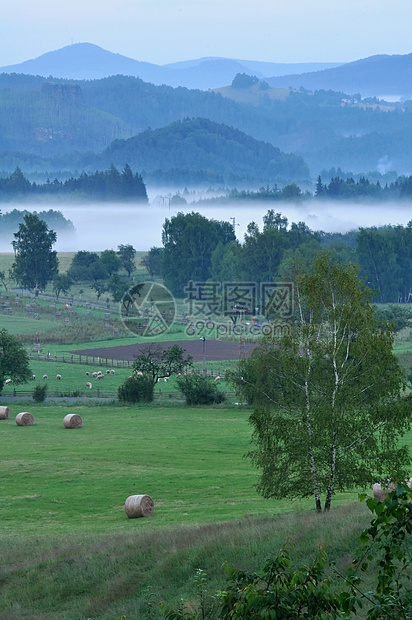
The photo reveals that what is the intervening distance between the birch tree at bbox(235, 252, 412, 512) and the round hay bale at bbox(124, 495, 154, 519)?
6.54 m

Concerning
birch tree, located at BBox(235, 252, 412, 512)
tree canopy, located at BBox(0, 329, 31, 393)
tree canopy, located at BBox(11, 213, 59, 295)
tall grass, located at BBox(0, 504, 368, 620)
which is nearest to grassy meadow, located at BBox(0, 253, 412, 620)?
tall grass, located at BBox(0, 504, 368, 620)

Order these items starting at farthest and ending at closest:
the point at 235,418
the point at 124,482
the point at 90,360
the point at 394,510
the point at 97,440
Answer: the point at 90,360, the point at 235,418, the point at 97,440, the point at 124,482, the point at 394,510

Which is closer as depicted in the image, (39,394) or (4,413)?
(4,413)

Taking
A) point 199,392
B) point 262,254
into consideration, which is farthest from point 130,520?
point 262,254

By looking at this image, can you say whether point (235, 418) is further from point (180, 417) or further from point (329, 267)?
Answer: point (329, 267)

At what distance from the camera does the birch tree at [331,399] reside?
87.0ft

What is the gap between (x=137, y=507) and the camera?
107ft

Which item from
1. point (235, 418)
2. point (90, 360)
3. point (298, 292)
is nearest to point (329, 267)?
point (298, 292)

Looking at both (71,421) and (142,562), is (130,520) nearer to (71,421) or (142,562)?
(142,562)

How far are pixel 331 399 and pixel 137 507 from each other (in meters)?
9.31

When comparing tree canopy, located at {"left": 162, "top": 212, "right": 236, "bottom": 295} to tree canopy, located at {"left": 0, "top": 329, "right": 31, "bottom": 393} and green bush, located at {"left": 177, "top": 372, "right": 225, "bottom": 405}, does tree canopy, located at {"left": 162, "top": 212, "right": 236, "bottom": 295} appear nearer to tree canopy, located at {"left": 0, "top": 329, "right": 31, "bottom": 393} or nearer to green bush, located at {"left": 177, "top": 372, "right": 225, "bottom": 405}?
tree canopy, located at {"left": 0, "top": 329, "right": 31, "bottom": 393}

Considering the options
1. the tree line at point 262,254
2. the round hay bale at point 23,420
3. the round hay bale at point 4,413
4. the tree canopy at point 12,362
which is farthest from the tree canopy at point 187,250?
the round hay bale at point 23,420

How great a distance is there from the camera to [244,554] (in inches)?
880

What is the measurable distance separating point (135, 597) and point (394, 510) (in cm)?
1354
